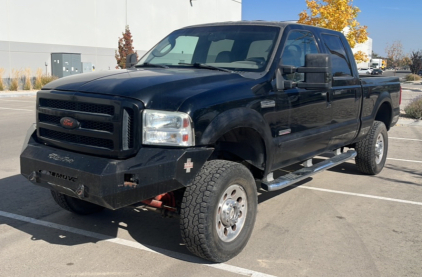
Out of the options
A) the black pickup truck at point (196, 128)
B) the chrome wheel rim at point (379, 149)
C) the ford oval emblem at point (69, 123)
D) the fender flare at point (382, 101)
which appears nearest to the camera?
the black pickup truck at point (196, 128)

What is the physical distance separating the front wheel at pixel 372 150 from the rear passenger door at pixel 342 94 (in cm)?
69

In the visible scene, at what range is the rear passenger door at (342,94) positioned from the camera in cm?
607

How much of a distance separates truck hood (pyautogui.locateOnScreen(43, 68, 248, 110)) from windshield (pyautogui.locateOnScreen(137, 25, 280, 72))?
469mm

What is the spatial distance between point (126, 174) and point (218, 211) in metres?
0.91

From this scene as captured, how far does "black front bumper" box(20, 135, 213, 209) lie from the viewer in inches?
142

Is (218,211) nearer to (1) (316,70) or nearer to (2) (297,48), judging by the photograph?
(1) (316,70)

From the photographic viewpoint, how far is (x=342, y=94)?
20.3 feet

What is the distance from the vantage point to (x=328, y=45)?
6.33 metres

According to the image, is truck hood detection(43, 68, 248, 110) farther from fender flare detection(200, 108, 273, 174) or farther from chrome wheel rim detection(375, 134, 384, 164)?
chrome wheel rim detection(375, 134, 384, 164)

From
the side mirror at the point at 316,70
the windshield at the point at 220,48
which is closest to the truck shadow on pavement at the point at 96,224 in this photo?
the windshield at the point at 220,48

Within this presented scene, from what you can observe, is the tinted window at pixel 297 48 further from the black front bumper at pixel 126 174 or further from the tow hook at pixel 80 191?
the tow hook at pixel 80 191

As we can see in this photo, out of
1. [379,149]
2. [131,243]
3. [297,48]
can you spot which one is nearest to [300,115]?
[297,48]

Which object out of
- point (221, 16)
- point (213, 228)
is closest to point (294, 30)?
point (213, 228)

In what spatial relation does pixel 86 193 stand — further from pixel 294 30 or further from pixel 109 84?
pixel 294 30
